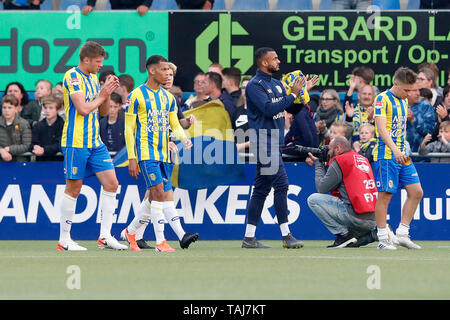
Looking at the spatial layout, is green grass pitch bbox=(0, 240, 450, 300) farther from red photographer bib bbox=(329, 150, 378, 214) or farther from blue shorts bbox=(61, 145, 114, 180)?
blue shorts bbox=(61, 145, 114, 180)

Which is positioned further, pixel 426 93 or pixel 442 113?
pixel 426 93

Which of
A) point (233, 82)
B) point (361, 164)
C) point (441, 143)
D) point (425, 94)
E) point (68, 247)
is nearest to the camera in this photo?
point (68, 247)

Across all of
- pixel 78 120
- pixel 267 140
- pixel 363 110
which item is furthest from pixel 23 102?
pixel 363 110

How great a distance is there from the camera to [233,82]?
1413 cm

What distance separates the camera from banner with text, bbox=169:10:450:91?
48.4 feet

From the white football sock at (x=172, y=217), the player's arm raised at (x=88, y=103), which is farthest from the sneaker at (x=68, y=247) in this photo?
the player's arm raised at (x=88, y=103)

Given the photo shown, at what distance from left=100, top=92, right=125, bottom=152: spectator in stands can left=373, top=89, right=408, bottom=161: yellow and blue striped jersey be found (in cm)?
410

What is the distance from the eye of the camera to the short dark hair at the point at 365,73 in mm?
14250

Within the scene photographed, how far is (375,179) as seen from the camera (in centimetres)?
1131

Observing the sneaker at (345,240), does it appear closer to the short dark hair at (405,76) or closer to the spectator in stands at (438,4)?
the short dark hair at (405,76)

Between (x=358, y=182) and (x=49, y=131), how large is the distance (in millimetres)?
4442

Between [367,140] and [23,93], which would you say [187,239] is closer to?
[367,140]

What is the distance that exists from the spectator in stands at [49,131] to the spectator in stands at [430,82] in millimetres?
5095

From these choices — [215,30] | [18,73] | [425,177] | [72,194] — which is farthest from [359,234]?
[18,73]
